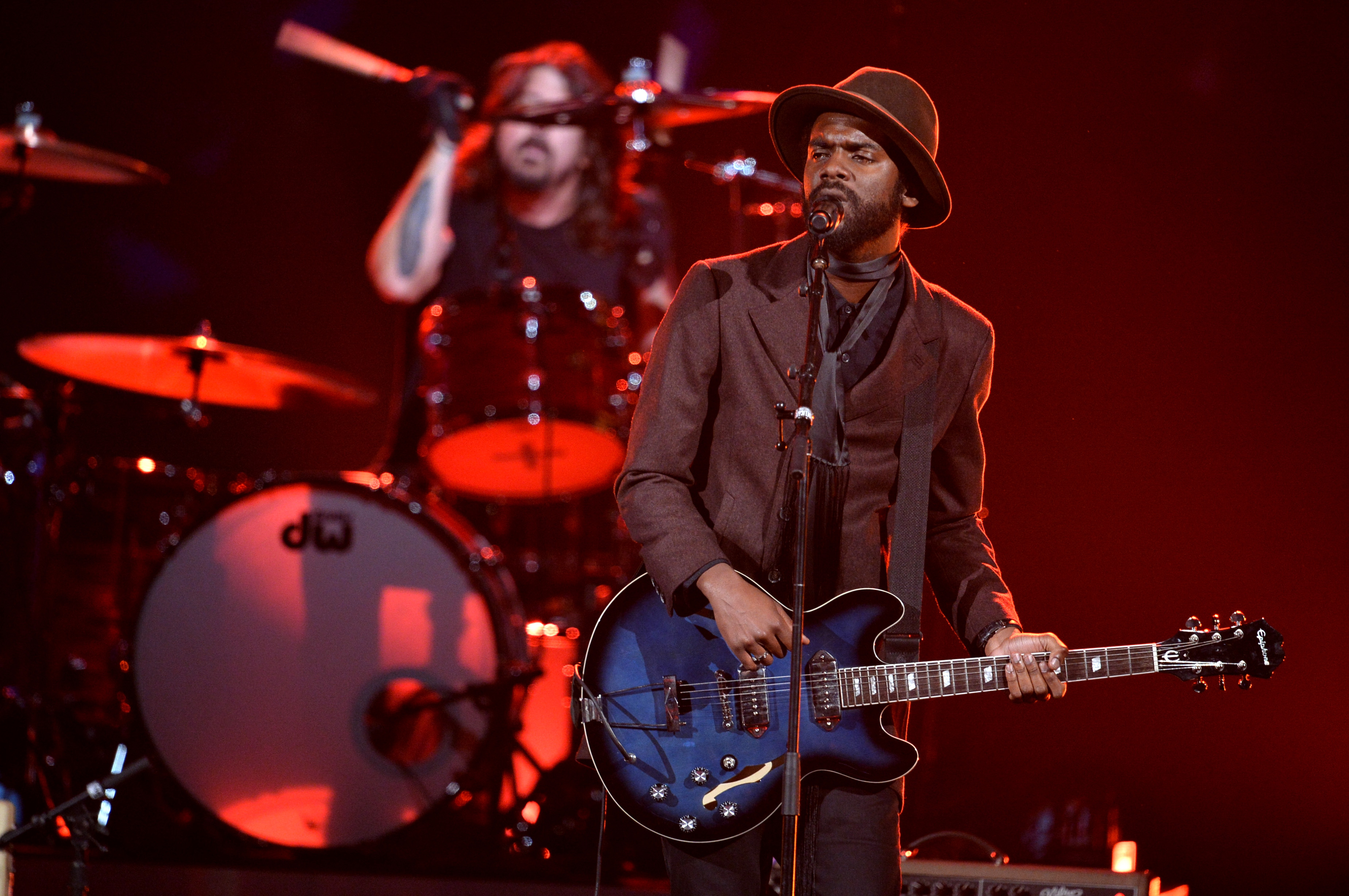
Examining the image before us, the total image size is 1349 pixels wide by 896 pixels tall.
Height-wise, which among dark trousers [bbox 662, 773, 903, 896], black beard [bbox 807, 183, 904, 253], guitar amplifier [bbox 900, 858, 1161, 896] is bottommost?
guitar amplifier [bbox 900, 858, 1161, 896]

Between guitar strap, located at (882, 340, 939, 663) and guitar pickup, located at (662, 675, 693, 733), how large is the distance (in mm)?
475

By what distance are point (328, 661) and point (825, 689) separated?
2876mm

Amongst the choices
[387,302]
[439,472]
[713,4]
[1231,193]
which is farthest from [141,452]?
[1231,193]

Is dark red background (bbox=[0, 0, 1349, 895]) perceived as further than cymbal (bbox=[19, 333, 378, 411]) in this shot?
No

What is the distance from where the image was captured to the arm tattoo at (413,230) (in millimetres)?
6621

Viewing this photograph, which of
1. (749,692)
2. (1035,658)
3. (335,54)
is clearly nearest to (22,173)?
(335,54)

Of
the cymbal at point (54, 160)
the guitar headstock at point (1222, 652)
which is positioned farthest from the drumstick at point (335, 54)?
the guitar headstock at point (1222, 652)

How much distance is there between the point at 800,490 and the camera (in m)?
2.36

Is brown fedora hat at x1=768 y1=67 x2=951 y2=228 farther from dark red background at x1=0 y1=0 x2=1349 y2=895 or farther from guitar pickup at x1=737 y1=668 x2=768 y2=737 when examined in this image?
dark red background at x1=0 y1=0 x2=1349 y2=895

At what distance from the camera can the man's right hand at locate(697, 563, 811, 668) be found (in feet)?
7.86

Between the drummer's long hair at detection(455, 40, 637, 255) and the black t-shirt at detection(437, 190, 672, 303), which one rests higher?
the drummer's long hair at detection(455, 40, 637, 255)

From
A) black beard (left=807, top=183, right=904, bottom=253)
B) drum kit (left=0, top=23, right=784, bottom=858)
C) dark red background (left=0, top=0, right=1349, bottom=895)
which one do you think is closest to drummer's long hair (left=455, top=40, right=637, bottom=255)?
drum kit (left=0, top=23, right=784, bottom=858)

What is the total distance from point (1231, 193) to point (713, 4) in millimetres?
3488

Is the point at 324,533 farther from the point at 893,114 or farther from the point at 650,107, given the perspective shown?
the point at 893,114
